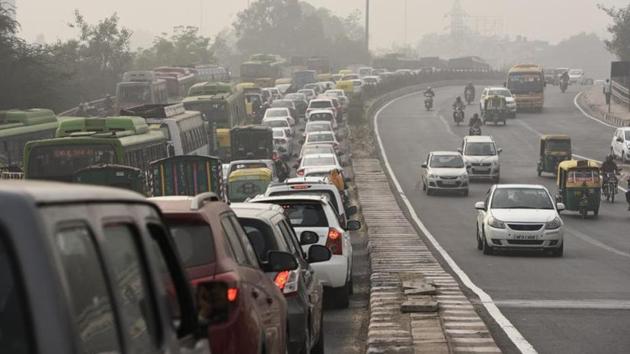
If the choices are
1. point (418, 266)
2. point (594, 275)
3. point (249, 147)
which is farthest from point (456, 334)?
point (249, 147)

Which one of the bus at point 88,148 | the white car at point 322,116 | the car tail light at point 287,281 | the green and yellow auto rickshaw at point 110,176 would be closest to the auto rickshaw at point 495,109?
the white car at point 322,116

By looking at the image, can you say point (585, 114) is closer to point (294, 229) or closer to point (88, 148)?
point (88, 148)

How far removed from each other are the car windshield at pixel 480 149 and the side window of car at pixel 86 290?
52239 mm

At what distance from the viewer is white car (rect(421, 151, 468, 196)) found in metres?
50.6

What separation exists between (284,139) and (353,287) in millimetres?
44862

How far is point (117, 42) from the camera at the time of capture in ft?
407

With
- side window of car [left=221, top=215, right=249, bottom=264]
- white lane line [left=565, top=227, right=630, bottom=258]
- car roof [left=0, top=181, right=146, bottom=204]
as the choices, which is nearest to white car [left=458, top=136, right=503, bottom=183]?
white lane line [left=565, top=227, right=630, bottom=258]

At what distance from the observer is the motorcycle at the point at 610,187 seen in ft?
160

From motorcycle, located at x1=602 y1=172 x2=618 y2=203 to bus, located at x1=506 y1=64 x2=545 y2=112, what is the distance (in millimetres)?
46421

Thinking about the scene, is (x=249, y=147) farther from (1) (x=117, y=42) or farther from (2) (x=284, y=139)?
(1) (x=117, y=42)

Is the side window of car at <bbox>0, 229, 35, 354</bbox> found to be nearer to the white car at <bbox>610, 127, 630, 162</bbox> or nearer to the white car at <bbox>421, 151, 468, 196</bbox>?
the white car at <bbox>421, 151, 468, 196</bbox>

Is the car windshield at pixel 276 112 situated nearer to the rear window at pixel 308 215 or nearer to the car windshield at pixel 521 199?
the car windshield at pixel 521 199

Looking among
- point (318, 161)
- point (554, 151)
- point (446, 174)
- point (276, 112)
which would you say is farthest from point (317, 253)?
point (276, 112)

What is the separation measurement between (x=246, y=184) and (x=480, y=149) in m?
18.7
